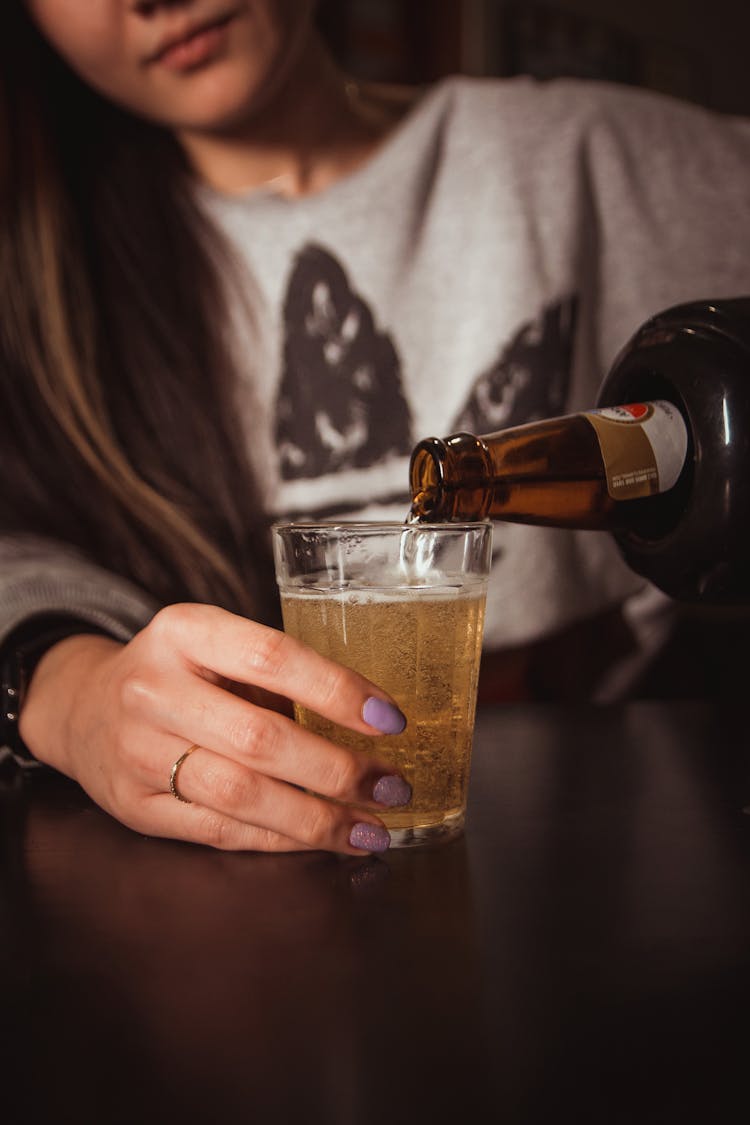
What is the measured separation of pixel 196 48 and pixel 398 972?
1232 mm

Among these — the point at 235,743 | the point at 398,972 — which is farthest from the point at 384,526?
the point at 398,972

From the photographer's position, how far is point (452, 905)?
0.52 m

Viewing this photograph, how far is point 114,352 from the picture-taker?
4.96 feet

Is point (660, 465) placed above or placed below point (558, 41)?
below

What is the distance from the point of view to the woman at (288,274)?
139cm

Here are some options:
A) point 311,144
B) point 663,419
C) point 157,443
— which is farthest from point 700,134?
point 663,419

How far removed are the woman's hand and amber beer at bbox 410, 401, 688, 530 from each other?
0.63 ft

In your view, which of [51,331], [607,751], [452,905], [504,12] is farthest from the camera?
[504,12]

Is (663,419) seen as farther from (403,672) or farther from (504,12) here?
(504,12)

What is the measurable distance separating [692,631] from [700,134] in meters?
0.75

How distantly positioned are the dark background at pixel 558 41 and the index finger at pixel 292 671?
300 cm

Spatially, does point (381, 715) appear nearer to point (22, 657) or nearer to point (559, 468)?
point (559, 468)

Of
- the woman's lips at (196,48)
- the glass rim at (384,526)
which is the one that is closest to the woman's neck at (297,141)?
the woman's lips at (196,48)

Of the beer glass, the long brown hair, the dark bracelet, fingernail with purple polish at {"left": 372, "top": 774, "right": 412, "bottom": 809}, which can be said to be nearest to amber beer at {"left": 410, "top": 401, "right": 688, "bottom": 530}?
the beer glass
